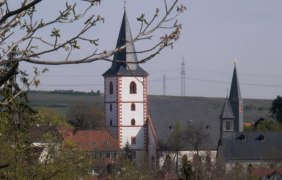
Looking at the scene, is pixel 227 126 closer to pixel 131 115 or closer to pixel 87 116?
pixel 131 115

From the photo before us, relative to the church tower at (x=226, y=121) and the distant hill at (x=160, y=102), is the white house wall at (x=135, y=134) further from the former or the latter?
the church tower at (x=226, y=121)

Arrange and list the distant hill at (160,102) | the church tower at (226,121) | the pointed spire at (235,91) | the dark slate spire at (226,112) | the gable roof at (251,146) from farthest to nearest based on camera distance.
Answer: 1. the pointed spire at (235,91)
2. the distant hill at (160,102)
3. the dark slate spire at (226,112)
4. the church tower at (226,121)
5. the gable roof at (251,146)

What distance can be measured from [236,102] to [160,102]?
734 cm

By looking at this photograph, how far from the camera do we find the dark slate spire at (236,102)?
91000 mm

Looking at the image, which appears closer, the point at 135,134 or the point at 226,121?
the point at 135,134

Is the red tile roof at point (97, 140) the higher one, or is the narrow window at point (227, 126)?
the narrow window at point (227, 126)

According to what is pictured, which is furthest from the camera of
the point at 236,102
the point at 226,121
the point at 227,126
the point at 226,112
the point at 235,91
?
the point at 235,91

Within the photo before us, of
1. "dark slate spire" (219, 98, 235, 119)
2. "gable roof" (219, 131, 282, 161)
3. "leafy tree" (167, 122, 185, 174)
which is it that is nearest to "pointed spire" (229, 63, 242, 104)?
"dark slate spire" (219, 98, 235, 119)

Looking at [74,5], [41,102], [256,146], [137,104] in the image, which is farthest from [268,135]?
[74,5]

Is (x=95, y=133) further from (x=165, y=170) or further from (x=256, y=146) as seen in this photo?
(x=165, y=170)

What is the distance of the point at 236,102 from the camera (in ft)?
306

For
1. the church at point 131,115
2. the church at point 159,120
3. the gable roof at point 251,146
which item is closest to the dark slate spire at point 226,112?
the church at point 159,120

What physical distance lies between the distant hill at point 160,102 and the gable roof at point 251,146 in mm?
8078

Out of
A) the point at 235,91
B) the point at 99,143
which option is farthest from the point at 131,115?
the point at 235,91
